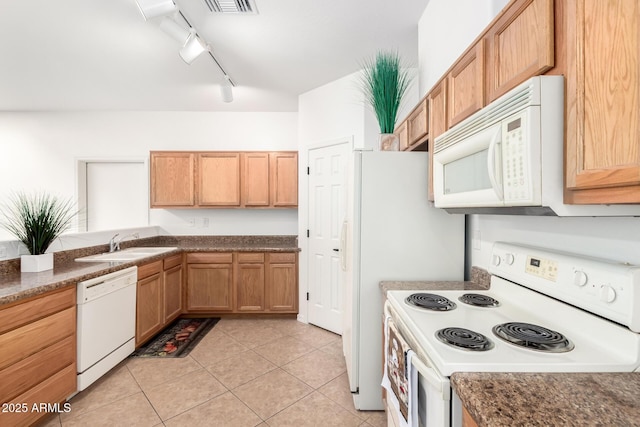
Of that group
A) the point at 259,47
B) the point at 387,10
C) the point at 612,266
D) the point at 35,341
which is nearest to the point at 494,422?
the point at 612,266

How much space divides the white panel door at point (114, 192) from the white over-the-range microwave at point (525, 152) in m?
4.33

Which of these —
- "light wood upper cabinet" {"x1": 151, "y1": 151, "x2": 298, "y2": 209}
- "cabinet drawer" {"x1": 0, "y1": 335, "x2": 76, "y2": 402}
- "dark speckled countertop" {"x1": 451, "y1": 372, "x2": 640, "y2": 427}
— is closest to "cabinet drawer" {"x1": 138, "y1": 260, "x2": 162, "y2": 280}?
"cabinet drawer" {"x1": 0, "y1": 335, "x2": 76, "y2": 402}

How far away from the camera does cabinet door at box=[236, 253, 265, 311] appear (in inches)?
136

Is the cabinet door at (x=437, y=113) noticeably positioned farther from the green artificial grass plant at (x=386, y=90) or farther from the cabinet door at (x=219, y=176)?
the cabinet door at (x=219, y=176)

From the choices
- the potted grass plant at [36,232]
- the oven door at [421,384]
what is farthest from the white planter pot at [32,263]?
the oven door at [421,384]

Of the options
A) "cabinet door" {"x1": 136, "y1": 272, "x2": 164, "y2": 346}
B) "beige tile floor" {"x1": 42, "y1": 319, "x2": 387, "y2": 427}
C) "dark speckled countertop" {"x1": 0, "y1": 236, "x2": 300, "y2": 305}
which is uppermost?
"dark speckled countertop" {"x1": 0, "y1": 236, "x2": 300, "y2": 305}

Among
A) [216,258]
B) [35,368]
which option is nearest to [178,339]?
[216,258]

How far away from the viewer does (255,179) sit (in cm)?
367

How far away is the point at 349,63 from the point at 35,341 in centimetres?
311

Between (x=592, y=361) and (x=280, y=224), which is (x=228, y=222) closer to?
(x=280, y=224)

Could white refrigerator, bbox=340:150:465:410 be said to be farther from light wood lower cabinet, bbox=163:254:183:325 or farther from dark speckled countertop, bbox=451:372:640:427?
light wood lower cabinet, bbox=163:254:183:325

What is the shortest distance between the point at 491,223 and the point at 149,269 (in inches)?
114

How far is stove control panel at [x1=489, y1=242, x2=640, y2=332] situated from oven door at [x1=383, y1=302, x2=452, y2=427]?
1.77 ft

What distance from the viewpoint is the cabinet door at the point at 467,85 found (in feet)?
3.77
